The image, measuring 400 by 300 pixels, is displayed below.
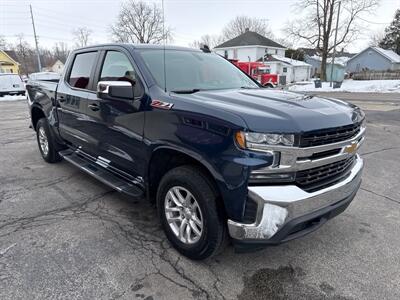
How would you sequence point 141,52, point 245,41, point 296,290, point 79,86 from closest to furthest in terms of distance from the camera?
point 296,290
point 141,52
point 79,86
point 245,41

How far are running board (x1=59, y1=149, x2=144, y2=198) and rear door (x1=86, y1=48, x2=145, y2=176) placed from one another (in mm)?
133

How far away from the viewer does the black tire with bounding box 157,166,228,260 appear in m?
2.56

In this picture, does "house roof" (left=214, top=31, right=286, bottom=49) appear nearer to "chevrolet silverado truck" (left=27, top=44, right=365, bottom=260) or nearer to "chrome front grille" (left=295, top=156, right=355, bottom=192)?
"chevrolet silverado truck" (left=27, top=44, right=365, bottom=260)

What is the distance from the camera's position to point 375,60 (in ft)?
186

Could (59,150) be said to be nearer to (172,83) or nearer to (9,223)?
(9,223)

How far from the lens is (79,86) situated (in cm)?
435

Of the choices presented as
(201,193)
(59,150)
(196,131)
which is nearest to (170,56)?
(196,131)

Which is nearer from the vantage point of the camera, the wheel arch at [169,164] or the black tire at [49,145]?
the wheel arch at [169,164]

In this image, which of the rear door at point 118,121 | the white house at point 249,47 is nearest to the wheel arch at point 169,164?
the rear door at point 118,121

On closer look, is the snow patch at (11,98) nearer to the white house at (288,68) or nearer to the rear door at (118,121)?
the rear door at (118,121)

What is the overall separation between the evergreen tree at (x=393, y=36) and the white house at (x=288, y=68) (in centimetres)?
2102

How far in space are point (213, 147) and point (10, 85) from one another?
83.5 ft

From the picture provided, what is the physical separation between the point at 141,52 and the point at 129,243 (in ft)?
6.55

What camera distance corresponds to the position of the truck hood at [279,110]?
7.56ft
